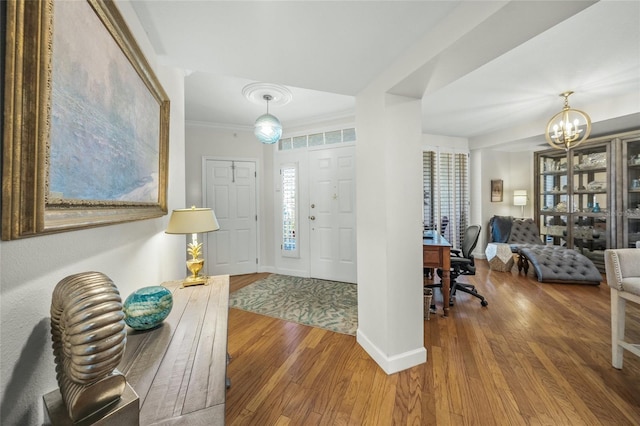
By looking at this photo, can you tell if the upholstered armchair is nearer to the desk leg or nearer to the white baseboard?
the desk leg

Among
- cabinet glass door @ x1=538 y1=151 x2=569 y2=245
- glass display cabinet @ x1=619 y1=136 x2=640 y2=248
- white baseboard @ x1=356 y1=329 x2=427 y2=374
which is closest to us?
white baseboard @ x1=356 y1=329 x2=427 y2=374

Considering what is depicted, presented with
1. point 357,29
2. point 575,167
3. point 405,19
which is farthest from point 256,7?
point 575,167

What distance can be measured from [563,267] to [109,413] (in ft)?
16.9

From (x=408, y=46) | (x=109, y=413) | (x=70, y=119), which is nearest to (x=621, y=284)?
(x=408, y=46)

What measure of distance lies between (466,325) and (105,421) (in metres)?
2.84

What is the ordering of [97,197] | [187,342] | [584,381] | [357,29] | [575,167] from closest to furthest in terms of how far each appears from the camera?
[97,197] < [187,342] < [357,29] < [584,381] < [575,167]

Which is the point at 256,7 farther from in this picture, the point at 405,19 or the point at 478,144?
the point at 478,144

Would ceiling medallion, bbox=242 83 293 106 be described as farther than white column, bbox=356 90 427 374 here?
Yes

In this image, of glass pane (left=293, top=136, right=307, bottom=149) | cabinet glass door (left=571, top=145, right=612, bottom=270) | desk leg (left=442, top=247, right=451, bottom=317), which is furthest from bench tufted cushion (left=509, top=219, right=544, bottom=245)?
glass pane (left=293, top=136, right=307, bottom=149)

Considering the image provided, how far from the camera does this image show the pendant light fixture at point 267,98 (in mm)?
2793

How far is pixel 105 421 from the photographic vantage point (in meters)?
0.52

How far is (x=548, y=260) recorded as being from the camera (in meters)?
3.71

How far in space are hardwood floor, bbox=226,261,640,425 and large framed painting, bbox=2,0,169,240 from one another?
4.69 feet

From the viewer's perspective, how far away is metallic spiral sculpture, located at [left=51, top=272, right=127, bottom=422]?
489 millimetres
